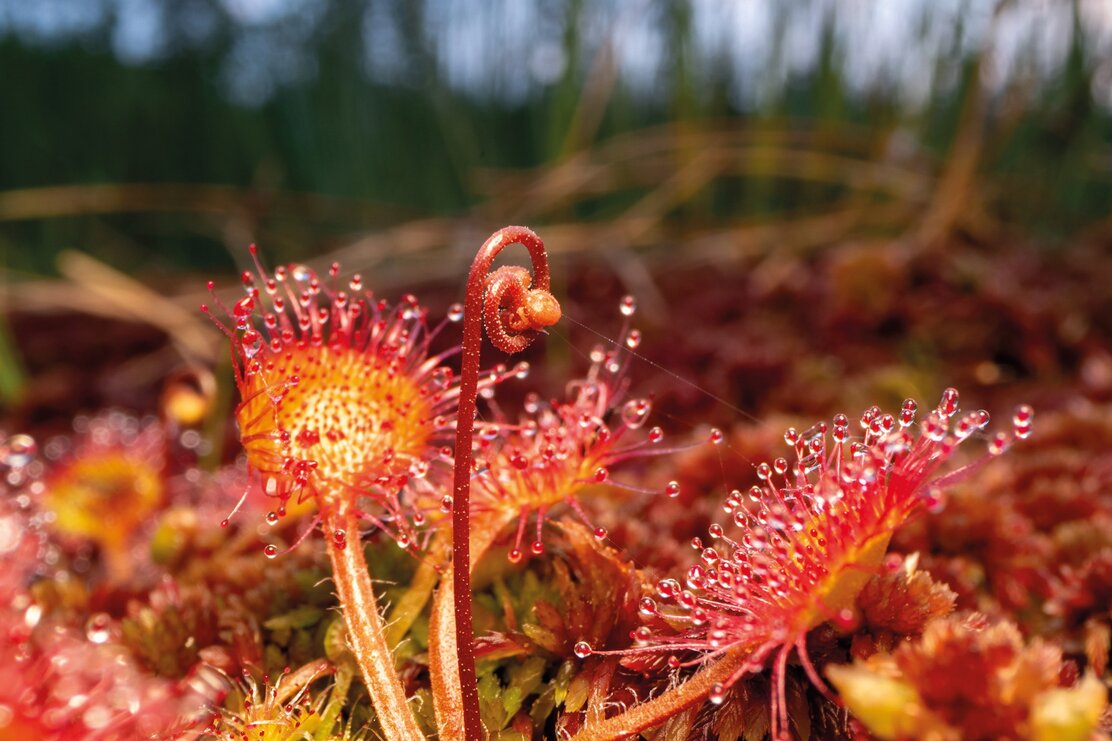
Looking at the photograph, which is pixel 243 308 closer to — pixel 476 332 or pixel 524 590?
pixel 476 332

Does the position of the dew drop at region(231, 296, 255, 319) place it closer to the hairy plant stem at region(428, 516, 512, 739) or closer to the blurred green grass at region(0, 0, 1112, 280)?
the hairy plant stem at region(428, 516, 512, 739)

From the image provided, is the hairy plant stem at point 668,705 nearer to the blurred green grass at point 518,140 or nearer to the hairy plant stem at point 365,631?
the hairy plant stem at point 365,631

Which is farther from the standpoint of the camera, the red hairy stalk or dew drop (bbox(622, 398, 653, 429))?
dew drop (bbox(622, 398, 653, 429))

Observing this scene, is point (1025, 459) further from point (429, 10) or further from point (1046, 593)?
point (429, 10)

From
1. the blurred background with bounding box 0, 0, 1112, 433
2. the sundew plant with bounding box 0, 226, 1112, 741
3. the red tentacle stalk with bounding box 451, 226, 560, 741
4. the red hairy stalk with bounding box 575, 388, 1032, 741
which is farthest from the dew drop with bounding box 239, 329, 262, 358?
the blurred background with bounding box 0, 0, 1112, 433

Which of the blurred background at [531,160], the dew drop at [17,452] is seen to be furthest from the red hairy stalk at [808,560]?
the blurred background at [531,160]

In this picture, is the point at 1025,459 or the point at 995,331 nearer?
the point at 1025,459

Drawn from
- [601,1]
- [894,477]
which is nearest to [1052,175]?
[601,1]
